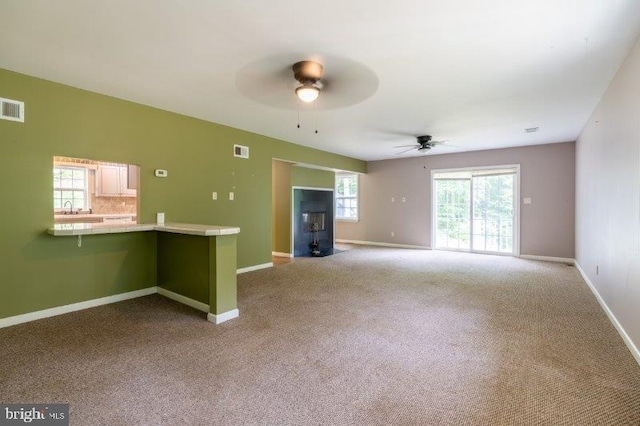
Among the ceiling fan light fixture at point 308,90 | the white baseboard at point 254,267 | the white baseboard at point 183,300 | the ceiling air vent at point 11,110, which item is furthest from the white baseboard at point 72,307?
the ceiling fan light fixture at point 308,90

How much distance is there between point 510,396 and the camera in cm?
192

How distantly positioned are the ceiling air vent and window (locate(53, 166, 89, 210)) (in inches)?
93.4

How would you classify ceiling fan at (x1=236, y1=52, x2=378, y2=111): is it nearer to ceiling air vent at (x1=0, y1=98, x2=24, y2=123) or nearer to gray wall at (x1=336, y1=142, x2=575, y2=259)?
ceiling air vent at (x1=0, y1=98, x2=24, y2=123)

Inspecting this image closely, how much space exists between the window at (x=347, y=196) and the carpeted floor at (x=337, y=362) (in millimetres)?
5344

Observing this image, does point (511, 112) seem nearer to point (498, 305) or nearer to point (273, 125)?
point (498, 305)

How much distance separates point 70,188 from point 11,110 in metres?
2.51

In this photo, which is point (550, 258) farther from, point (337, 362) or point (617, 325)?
point (337, 362)

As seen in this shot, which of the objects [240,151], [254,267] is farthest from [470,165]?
[254,267]

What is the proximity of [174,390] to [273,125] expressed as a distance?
3955mm

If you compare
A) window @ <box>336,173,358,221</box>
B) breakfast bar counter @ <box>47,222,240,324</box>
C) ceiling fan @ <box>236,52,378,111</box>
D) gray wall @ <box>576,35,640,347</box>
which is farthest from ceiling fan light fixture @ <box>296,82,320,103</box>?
window @ <box>336,173,358,221</box>

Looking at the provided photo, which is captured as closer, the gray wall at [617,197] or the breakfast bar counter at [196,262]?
the gray wall at [617,197]

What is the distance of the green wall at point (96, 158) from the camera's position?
3053 millimetres

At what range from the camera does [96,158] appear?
11.7ft

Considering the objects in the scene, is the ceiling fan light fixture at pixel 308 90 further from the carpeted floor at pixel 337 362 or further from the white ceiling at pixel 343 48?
the carpeted floor at pixel 337 362
